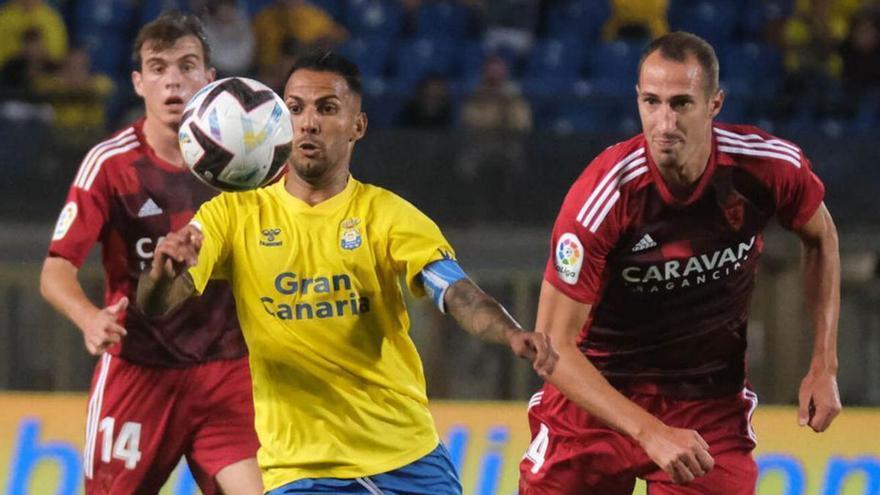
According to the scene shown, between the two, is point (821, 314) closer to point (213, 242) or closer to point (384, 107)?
point (213, 242)

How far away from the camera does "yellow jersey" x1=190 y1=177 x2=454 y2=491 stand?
4871mm

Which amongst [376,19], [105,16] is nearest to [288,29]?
[376,19]

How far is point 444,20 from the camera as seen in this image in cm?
1230

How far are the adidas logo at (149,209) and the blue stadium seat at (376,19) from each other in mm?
6382

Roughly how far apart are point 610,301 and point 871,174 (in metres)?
5.71

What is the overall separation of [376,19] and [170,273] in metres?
8.16

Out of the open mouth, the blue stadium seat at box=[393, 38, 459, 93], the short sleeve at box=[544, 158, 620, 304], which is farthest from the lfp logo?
the blue stadium seat at box=[393, 38, 459, 93]

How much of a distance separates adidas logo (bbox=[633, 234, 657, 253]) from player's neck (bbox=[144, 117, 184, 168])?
1823mm

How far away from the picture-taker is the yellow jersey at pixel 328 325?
4871mm

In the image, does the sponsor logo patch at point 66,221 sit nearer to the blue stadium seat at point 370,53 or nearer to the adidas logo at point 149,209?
the adidas logo at point 149,209

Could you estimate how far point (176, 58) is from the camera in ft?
19.7

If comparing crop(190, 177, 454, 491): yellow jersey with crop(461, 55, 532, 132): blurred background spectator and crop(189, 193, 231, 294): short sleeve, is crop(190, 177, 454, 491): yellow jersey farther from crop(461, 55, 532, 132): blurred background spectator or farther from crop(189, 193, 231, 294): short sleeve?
crop(461, 55, 532, 132): blurred background spectator

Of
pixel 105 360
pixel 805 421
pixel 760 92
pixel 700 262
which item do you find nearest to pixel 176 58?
pixel 105 360

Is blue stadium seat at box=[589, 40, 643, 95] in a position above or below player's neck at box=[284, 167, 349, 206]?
above
